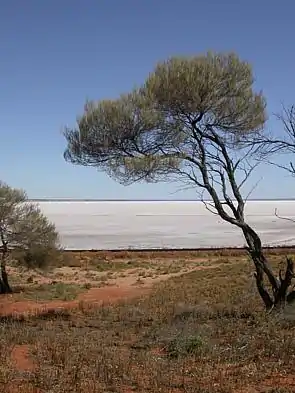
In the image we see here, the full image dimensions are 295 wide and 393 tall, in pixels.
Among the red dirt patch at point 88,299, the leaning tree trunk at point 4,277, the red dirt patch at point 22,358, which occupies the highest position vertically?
the leaning tree trunk at point 4,277

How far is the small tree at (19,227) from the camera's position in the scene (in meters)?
29.2

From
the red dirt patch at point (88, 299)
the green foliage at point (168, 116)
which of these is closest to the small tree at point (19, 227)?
the red dirt patch at point (88, 299)

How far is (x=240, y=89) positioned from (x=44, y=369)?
8502 mm

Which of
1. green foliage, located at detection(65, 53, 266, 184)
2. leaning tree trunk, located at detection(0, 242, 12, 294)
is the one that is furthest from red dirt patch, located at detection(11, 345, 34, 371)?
leaning tree trunk, located at detection(0, 242, 12, 294)

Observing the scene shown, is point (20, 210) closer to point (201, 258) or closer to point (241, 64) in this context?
point (201, 258)

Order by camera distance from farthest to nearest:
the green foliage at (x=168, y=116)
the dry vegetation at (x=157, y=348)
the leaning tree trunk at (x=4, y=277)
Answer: the leaning tree trunk at (x=4, y=277) < the green foliage at (x=168, y=116) < the dry vegetation at (x=157, y=348)

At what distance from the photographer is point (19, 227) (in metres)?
29.6

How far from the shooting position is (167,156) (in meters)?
12.9

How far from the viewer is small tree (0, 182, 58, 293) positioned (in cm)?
2920

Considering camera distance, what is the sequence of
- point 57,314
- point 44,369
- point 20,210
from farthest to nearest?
1. point 20,210
2. point 57,314
3. point 44,369

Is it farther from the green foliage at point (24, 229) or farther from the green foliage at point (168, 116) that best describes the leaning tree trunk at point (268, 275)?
the green foliage at point (24, 229)

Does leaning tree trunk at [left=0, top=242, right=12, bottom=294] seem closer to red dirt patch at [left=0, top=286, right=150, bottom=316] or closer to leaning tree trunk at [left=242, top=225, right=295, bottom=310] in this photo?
red dirt patch at [left=0, top=286, right=150, bottom=316]

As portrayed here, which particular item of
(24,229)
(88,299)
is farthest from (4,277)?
(88,299)

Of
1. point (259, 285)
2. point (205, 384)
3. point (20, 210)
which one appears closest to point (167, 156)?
point (259, 285)
